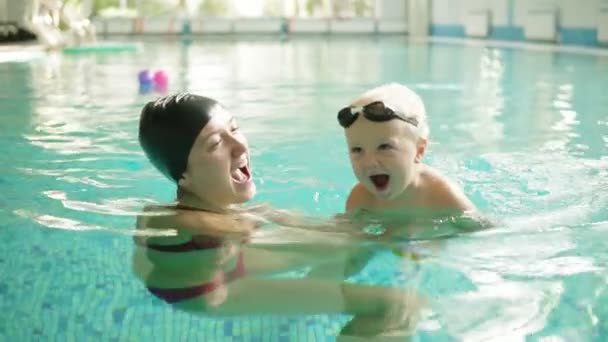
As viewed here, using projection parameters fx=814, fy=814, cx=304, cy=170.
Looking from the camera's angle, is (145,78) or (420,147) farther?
(145,78)

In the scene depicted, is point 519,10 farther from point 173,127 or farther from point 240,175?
point 173,127

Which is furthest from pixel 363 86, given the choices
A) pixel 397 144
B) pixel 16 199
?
pixel 397 144

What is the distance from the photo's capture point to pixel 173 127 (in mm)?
2635

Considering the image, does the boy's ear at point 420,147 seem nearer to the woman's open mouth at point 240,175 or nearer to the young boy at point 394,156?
the young boy at point 394,156

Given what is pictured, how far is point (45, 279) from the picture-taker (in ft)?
8.46

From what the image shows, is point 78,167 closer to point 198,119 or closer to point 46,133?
point 46,133

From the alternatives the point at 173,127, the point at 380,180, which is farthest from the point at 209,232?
the point at 380,180

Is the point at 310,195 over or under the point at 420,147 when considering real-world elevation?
under

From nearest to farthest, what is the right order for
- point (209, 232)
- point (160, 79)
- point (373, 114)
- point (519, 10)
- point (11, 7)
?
point (373, 114) < point (209, 232) < point (160, 79) < point (11, 7) < point (519, 10)

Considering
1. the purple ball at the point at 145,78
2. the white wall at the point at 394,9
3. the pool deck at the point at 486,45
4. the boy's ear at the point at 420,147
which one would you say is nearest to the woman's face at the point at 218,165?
the boy's ear at the point at 420,147

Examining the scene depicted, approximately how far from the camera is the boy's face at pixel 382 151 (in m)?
2.59

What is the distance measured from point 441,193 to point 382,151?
40 cm

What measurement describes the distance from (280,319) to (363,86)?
7.34 metres

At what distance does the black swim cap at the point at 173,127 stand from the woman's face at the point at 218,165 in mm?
23
